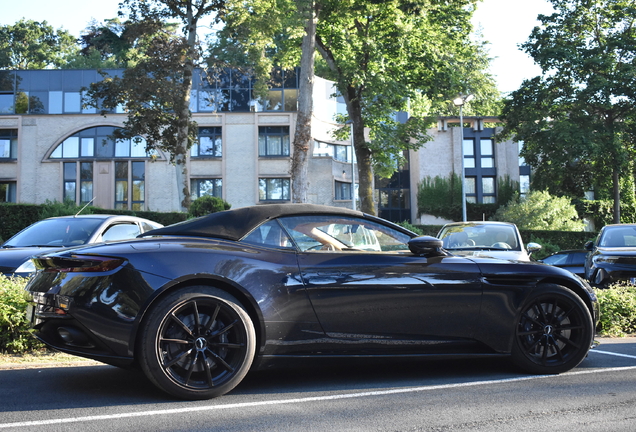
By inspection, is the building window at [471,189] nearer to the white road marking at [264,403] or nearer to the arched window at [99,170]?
the arched window at [99,170]

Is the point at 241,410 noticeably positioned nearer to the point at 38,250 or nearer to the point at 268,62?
the point at 38,250

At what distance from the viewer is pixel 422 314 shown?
5184 mm

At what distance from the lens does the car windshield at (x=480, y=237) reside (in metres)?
11.7

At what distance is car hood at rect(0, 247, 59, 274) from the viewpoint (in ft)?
28.7

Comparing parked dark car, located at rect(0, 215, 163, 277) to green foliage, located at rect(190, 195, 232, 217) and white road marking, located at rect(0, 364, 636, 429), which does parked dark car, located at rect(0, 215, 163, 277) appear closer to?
white road marking, located at rect(0, 364, 636, 429)

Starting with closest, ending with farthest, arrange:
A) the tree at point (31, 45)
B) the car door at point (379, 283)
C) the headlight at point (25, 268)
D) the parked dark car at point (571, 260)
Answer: the car door at point (379, 283), the headlight at point (25, 268), the parked dark car at point (571, 260), the tree at point (31, 45)

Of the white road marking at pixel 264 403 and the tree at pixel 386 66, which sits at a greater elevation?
the tree at pixel 386 66

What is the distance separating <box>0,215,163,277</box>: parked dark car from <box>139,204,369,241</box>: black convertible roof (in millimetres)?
4508

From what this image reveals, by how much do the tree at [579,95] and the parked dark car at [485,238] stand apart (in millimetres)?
25284

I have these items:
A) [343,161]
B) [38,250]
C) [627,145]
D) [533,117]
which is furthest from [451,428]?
[343,161]

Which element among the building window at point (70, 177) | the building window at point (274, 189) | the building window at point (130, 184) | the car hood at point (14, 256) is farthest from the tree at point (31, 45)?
the car hood at point (14, 256)

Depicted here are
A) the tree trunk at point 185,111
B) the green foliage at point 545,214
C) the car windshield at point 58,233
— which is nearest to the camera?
the car windshield at point 58,233

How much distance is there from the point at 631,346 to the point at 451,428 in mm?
4672

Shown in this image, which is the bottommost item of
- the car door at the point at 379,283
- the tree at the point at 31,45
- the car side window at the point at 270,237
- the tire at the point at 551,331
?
the tire at the point at 551,331
